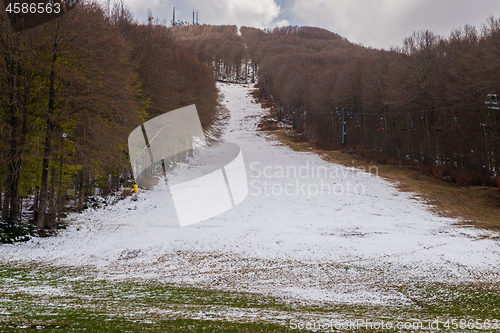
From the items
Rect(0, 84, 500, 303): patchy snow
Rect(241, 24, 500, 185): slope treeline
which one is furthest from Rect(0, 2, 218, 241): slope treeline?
Rect(241, 24, 500, 185): slope treeline

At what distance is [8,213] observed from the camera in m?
14.3

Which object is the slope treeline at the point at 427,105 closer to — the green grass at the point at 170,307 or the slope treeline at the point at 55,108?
the green grass at the point at 170,307

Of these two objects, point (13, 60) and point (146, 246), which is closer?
point (13, 60)

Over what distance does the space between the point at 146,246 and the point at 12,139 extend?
6.98 metres

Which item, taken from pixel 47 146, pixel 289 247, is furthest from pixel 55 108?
pixel 289 247

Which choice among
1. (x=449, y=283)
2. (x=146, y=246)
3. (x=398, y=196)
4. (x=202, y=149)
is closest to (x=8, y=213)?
(x=146, y=246)

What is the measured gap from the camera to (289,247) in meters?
14.1

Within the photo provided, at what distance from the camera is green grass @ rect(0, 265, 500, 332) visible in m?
5.78

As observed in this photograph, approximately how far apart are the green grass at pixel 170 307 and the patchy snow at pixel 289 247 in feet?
2.72

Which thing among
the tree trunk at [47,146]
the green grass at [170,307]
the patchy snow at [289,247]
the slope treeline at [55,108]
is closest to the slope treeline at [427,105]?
the patchy snow at [289,247]

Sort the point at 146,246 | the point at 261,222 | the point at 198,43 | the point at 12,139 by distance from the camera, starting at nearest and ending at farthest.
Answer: the point at 12,139, the point at 146,246, the point at 261,222, the point at 198,43

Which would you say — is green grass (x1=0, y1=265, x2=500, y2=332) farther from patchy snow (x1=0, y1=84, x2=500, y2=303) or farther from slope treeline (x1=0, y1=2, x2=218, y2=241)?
slope treeline (x1=0, y1=2, x2=218, y2=241)

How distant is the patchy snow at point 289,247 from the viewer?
A: 34.2 feet

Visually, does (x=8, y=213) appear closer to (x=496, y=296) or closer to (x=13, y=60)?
(x=13, y=60)
